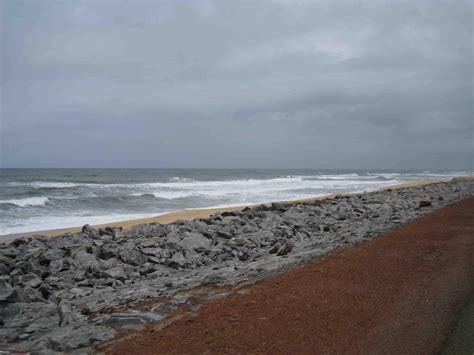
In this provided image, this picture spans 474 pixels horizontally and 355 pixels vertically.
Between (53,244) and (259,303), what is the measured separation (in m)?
7.26

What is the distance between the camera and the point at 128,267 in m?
8.42

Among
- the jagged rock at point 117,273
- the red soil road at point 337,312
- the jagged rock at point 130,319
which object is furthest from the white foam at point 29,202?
the red soil road at point 337,312

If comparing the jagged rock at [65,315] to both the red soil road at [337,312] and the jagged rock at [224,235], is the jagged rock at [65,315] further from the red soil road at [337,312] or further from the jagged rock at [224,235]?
the jagged rock at [224,235]

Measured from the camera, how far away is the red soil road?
4.05 m

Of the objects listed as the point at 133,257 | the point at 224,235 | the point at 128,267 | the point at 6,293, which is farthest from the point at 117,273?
the point at 224,235

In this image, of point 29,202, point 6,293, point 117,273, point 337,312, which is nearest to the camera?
point 337,312

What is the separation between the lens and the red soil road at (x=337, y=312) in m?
4.05

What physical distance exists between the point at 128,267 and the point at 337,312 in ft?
16.2

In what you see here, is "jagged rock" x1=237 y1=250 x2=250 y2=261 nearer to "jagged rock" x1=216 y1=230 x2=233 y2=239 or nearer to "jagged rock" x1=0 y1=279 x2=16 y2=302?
"jagged rock" x1=216 y1=230 x2=233 y2=239

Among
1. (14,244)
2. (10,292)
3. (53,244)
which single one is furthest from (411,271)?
(14,244)

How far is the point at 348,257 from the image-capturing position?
7.57m

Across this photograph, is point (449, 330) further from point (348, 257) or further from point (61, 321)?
point (61, 321)

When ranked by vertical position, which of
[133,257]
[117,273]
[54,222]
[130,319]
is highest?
[130,319]

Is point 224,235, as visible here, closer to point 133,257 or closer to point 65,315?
point 133,257
